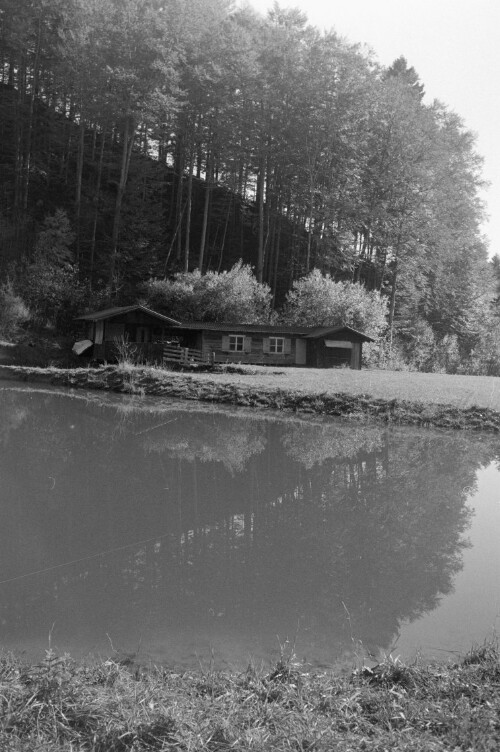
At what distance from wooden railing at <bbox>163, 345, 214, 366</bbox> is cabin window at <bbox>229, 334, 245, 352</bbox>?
1538 mm

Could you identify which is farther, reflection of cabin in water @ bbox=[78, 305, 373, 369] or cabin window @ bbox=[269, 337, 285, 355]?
cabin window @ bbox=[269, 337, 285, 355]

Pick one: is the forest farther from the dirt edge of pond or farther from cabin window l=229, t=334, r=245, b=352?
the dirt edge of pond

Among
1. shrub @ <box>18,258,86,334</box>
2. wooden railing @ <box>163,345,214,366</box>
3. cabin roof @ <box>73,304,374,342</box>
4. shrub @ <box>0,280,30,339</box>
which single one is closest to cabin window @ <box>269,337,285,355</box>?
cabin roof @ <box>73,304,374,342</box>

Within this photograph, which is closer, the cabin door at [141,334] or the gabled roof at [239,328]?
the gabled roof at [239,328]

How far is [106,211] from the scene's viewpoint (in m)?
39.2

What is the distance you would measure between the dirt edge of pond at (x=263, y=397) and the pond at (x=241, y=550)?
5.58 meters

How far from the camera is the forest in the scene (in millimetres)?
34688

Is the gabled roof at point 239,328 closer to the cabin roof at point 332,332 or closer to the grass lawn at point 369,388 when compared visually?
the cabin roof at point 332,332

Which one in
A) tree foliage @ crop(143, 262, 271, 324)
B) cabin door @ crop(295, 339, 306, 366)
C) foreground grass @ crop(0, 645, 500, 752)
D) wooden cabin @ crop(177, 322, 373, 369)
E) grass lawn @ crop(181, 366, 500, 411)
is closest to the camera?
foreground grass @ crop(0, 645, 500, 752)

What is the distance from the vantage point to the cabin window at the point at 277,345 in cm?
3562

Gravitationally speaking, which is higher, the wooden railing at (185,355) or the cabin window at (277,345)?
the cabin window at (277,345)

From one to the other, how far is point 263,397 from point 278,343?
14033 millimetres

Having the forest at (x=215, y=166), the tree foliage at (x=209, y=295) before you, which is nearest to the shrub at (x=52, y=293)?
the forest at (x=215, y=166)

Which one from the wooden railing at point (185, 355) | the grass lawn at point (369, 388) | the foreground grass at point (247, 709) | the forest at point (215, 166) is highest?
the forest at point (215, 166)
